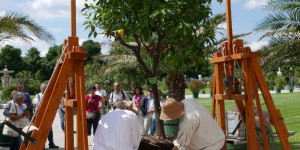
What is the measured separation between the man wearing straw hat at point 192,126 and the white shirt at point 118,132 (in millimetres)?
612

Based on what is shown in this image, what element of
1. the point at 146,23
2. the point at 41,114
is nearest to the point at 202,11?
the point at 146,23

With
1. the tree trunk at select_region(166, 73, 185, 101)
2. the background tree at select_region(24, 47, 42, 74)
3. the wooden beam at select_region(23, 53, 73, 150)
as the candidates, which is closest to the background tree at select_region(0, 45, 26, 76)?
the background tree at select_region(24, 47, 42, 74)

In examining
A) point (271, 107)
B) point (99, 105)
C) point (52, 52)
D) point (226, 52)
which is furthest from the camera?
point (52, 52)

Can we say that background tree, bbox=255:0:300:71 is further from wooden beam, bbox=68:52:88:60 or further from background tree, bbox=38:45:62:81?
background tree, bbox=38:45:62:81

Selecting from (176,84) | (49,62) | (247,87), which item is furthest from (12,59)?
(247,87)

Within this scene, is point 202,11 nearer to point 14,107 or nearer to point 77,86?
point 77,86

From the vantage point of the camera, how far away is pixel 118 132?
209 inches

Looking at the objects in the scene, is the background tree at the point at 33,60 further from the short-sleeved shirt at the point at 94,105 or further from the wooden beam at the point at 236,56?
the wooden beam at the point at 236,56

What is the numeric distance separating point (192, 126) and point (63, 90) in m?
1.85

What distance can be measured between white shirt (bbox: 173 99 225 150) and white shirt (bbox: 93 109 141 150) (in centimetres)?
74

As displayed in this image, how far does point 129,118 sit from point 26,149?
1392mm

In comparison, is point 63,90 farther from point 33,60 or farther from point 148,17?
point 33,60

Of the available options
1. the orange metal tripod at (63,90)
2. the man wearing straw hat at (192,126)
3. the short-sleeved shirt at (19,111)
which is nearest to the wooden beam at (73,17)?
the orange metal tripod at (63,90)

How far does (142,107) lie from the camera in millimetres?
11984
